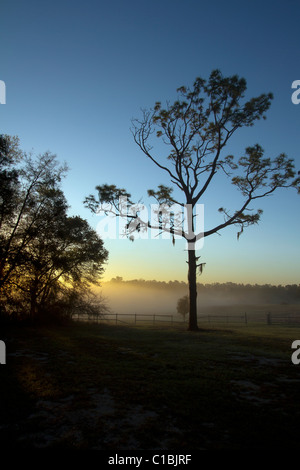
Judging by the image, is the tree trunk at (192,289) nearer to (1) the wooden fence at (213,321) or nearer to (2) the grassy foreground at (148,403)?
(1) the wooden fence at (213,321)

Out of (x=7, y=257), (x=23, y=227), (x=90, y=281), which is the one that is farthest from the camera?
(x=90, y=281)

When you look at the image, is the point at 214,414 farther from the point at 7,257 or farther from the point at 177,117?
the point at 177,117

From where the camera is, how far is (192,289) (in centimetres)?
2023

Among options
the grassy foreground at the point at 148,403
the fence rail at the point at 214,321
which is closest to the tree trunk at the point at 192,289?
the fence rail at the point at 214,321

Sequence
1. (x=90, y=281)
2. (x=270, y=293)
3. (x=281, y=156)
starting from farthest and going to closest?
1. (x=270, y=293)
2. (x=90, y=281)
3. (x=281, y=156)

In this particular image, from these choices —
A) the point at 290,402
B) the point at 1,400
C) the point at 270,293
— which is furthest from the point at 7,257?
the point at 270,293

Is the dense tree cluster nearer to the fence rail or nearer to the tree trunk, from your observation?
the fence rail

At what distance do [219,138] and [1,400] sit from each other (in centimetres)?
2197

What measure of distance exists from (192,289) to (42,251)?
1294 centimetres

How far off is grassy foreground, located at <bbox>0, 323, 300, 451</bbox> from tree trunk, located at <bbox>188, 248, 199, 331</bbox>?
10471 mm

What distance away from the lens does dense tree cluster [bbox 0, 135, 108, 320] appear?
1722cm

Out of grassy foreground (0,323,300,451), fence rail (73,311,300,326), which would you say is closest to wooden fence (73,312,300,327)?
fence rail (73,311,300,326)

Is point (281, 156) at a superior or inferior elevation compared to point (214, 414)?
superior
